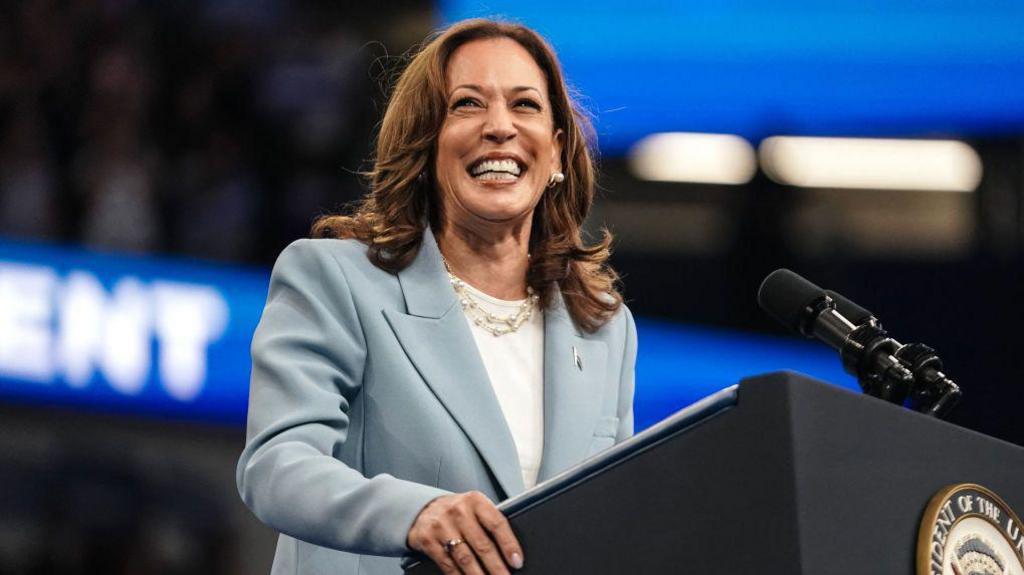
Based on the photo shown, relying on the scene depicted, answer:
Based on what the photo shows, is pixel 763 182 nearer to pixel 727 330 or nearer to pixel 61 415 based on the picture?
pixel 727 330

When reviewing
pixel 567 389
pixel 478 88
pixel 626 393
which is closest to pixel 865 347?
pixel 567 389

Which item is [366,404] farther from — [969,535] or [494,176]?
[969,535]

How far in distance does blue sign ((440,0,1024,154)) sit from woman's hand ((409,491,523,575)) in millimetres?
3341

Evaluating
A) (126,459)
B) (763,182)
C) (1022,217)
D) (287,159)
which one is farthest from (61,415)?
(1022,217)

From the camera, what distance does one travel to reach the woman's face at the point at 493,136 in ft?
6.11

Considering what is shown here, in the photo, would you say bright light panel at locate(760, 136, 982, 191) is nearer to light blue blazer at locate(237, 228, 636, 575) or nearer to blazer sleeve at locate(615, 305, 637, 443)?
blazer sleeve at locate(615, 305, 637, 443)

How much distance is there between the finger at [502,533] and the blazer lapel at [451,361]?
40 centimetres

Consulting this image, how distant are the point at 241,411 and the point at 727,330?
1.60 meters

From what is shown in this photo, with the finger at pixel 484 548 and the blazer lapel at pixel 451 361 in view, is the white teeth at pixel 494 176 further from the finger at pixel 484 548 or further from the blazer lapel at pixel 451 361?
the finger at pixel 484 548

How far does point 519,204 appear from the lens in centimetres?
187

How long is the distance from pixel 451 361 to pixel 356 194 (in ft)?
9.71

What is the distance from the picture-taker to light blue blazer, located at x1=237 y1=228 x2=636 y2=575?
1.41 meters

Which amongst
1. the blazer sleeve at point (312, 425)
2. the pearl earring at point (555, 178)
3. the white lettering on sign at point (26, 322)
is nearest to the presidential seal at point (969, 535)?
the blazer sleeve at point (312, 425)

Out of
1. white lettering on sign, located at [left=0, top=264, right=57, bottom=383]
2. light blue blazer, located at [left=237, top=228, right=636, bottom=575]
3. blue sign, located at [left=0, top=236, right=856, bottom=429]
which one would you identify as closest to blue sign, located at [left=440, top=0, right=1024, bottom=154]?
blue sign, located at [left=0, top=236, right=856, bottom=429]
